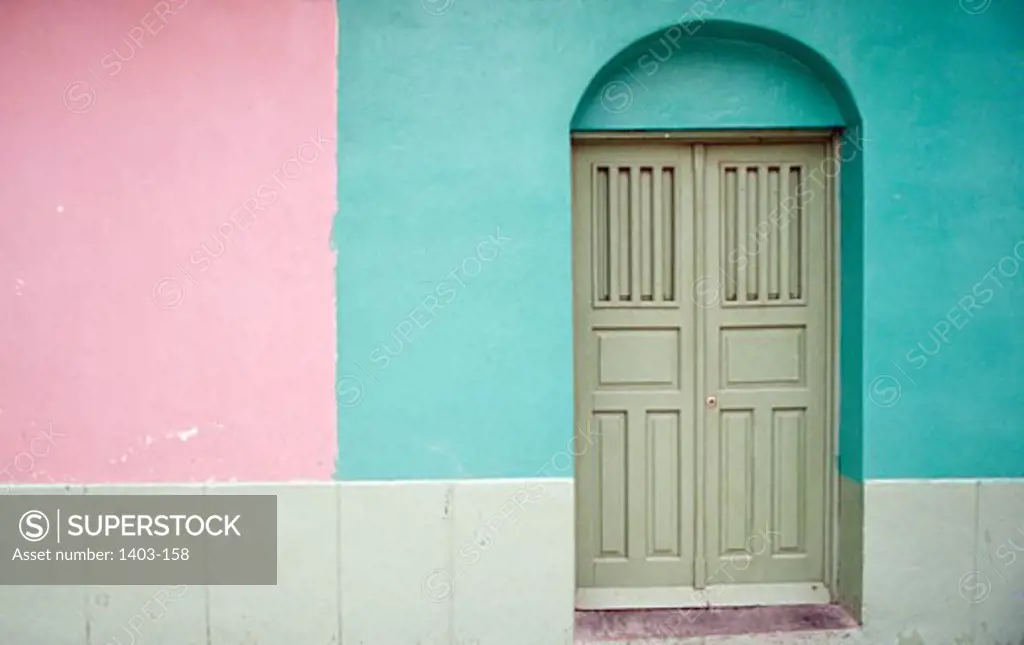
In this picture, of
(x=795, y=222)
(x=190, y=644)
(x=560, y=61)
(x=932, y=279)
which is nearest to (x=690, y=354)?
(x=795, y=222)

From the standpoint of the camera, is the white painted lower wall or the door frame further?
the door frame

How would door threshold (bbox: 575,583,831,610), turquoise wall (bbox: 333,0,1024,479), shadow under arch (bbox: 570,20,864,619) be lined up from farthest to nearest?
door threshold (bbox: 575,583,831,610), shadow under arch (bbox: 570,20,864,619), turquoise wall (bbox: 333,0,1024,479)

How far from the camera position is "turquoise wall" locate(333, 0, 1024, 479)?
3.22 meters

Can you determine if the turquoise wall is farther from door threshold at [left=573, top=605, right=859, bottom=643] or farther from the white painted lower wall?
door threshold at [left=573, top=605, right=859, bottom=643]

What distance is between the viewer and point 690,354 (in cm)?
350

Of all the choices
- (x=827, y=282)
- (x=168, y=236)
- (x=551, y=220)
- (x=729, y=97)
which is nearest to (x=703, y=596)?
(x=827, y=282)

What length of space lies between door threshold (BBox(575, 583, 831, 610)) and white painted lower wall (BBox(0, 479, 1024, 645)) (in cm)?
27

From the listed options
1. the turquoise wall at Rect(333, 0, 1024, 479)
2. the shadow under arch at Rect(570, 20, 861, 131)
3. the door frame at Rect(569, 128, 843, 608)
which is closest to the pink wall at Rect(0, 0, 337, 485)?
the turquoise wall at Rect(333, 0, 1024, 479)

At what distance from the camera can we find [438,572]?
3.25 m

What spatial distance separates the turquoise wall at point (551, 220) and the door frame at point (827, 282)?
0.62 feet

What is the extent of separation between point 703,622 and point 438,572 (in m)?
1.23

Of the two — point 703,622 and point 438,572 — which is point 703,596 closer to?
point 703,622

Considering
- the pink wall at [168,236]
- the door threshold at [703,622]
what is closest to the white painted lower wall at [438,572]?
the door threshold at [703,622]

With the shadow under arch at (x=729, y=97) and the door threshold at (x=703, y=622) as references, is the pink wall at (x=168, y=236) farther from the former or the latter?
the door threshold at (x=703, y=622)
